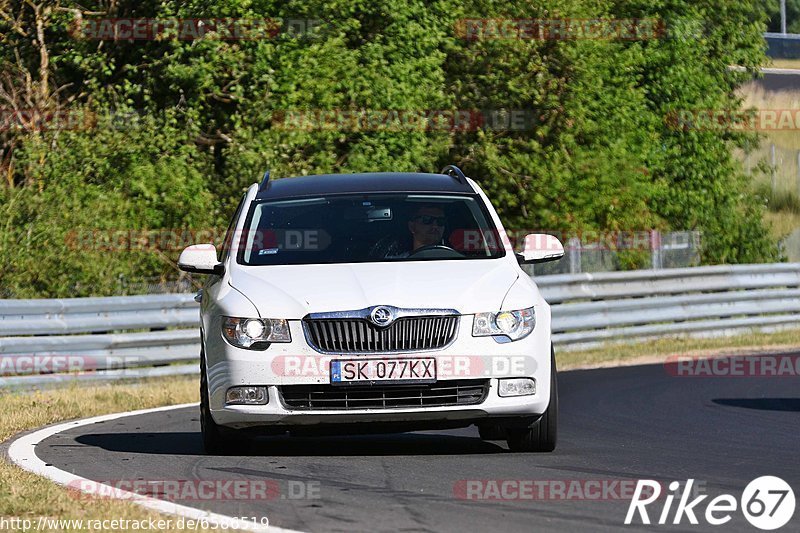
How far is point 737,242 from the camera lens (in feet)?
100

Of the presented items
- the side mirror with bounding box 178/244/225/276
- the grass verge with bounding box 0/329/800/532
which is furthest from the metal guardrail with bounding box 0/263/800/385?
the side mirror with bounding box 178/244/225/276

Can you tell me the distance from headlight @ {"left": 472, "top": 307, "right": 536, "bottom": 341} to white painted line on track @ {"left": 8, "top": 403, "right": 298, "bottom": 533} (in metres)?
2.17

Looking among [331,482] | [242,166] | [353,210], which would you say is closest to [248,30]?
[242,166]

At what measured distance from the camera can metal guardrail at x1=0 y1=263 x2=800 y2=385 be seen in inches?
600

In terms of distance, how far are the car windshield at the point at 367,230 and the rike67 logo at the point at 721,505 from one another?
2448mm

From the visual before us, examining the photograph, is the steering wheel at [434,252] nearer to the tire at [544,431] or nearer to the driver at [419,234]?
the driver at [419,234]

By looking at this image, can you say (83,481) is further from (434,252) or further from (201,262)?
(434,252)

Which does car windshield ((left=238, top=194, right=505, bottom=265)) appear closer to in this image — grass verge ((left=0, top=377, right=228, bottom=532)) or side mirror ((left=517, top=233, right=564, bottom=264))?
side mirror ((left=517, top=233, right=564, bottom=264))

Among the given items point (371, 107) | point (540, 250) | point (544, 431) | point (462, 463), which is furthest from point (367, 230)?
point (371, 107)

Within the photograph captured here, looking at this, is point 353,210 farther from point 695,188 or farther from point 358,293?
point 695,188

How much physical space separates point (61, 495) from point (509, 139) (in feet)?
70.1

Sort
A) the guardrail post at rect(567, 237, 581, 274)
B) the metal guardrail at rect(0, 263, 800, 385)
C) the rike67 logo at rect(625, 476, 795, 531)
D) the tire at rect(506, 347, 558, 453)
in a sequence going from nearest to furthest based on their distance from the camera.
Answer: the rike67 logo at rect(625, 476, 795, 531), the tire at rect(506, 347, 558, 453), the metal guardrail at rect(0, 263, 800, 385), the guardrail post at rect(567, 237, 581, 274)

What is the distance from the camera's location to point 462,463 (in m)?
8.40

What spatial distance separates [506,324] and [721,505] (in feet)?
7.21
